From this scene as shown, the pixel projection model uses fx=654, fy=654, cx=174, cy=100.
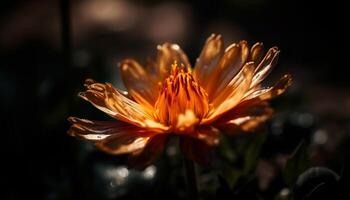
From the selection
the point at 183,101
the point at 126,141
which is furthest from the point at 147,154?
the point at 183,101

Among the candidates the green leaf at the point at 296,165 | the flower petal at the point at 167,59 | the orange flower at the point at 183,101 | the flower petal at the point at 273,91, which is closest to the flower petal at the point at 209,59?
the orange flower at the point at 183,101

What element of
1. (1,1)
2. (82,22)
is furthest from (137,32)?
(1,1)

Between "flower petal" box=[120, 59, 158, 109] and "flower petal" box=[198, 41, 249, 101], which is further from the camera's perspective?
"flower petal" box=[120, 59, 158, 109]

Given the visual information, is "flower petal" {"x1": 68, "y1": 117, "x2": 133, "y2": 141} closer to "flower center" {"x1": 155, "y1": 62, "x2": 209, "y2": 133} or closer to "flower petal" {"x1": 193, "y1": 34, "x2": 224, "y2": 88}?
"flower center" {"x1": 155, "y1": 62, "x2": 209, "y2": 133}

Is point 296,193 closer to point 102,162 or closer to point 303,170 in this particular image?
point 303,170

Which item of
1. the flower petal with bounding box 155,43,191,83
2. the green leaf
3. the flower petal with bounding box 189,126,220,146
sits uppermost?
the flower petal with bounding box 155,43,191,83

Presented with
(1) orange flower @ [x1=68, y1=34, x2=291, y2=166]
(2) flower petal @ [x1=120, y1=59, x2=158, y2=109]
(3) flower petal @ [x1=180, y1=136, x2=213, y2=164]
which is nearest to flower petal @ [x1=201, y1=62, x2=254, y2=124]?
(1) orange flower @ [x1=68, y1=34, x2=291, y2=166]

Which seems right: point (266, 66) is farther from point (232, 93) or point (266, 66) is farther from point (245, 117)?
point (245, 117)
